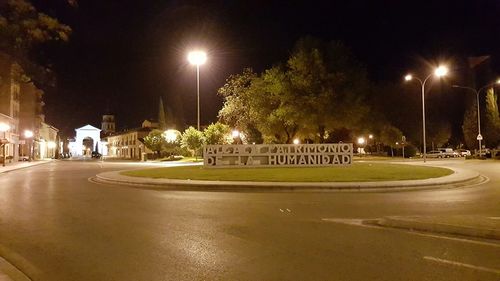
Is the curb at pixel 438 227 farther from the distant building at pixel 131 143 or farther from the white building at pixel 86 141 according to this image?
the white building at pixel 86 141

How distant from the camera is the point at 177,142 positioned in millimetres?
71625

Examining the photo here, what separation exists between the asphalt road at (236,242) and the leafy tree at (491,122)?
5737cm

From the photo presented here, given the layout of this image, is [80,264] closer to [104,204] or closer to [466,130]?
[104,204]

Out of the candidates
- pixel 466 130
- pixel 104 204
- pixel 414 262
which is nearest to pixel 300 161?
pixel 104 204

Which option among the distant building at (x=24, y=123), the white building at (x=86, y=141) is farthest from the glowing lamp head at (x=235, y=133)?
the white building at (x=86, y=141)

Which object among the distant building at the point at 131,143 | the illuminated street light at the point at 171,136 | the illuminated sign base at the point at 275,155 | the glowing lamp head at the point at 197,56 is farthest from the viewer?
the distant building at the point at 131,143

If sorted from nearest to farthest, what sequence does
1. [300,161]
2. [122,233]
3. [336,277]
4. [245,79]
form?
[336,277]
[122,233]
[300,161]
[245,79]

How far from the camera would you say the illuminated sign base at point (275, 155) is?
33.3 meters

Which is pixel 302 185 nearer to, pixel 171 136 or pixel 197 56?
pixel 197 56

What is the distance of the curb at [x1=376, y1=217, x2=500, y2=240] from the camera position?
9523 mm

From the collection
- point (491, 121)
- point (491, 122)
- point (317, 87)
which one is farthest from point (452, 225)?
point (491, 122)

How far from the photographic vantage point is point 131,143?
112 meters

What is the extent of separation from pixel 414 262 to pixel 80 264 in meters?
5.21

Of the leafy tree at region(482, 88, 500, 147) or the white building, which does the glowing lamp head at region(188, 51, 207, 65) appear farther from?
the white building
